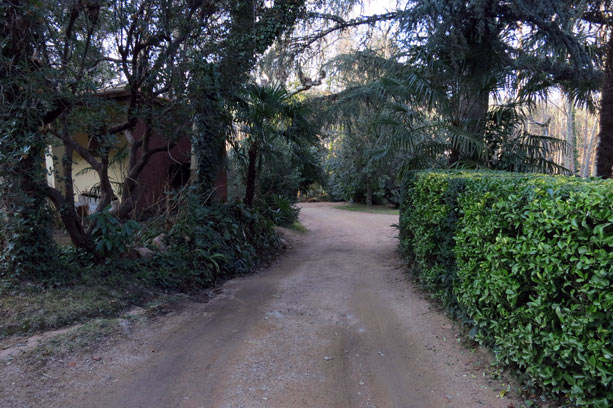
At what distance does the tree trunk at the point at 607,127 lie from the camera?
834 centimetres

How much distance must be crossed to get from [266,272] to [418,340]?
14.9 ft

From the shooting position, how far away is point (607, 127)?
8.45m

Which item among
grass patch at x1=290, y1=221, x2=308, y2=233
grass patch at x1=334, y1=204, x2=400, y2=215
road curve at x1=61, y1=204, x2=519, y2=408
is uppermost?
grass patch at x1=334, y1=204, x2=400, y2=215

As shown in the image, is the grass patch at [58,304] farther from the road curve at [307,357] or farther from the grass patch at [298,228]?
the grass patch at [298,228]

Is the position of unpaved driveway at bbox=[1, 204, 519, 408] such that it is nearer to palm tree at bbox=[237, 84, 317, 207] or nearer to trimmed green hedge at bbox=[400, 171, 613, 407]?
trimmed green hedge at bbox=[400, 171, 613, 407]

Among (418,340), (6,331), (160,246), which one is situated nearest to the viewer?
(6,331)

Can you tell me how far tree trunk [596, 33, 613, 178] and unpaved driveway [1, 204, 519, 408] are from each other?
5213mm

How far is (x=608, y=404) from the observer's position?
8.07 ft

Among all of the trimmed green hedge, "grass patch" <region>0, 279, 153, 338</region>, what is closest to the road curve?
the trimmed green hedge

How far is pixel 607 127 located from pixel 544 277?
756cm

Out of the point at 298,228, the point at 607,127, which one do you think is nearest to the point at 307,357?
the point at 607,127

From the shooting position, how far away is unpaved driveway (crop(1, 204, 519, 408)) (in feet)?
11.1

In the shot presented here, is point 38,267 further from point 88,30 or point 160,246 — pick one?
point 88,30

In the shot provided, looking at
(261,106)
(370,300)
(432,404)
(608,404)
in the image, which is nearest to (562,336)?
(608,404)
